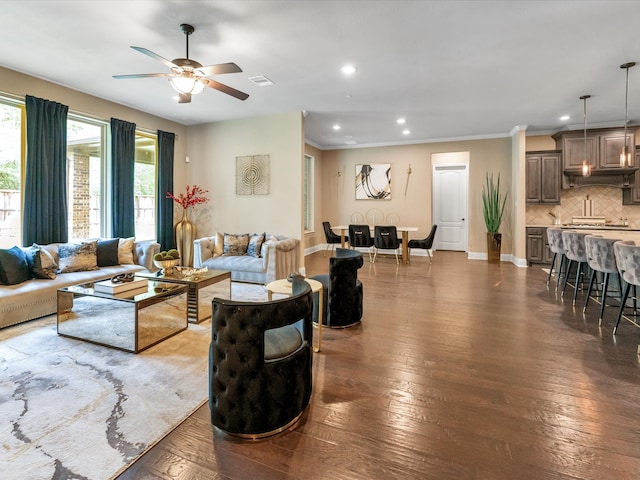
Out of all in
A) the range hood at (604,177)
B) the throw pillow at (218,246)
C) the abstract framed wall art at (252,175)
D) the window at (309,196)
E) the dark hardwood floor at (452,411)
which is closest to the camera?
the dark hardwood floor at (452,411)

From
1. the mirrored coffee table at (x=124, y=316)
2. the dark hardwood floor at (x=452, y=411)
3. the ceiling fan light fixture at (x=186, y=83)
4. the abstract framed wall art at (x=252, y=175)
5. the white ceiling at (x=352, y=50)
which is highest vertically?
the white ceiling at (x=352, y=50)

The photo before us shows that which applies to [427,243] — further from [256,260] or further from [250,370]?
[250,370]

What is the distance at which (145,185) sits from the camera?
6.39 metres

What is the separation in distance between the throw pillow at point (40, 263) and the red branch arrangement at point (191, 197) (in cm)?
269

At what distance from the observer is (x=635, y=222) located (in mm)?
7020

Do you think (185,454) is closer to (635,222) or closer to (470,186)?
(470,186)

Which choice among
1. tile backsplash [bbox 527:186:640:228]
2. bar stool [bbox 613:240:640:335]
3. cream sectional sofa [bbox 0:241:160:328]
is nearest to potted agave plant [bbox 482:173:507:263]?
tile backsplash [bbox 527:186:640:228]

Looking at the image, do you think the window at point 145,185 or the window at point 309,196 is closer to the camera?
the window at point 145,185

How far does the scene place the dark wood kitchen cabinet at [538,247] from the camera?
7199mm

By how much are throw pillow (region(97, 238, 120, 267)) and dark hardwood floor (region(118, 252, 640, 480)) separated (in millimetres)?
3324

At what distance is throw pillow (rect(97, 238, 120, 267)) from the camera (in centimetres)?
473

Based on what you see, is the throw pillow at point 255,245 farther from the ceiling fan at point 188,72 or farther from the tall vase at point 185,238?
the ceiling fan at point 188,72

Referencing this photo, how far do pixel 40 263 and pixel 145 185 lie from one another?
2774mm

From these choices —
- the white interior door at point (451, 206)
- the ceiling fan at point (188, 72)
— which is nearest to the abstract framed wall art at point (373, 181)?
the white interior door at point (451, 206)
